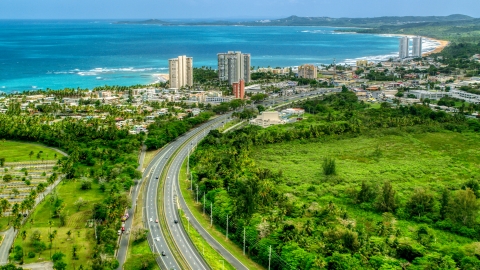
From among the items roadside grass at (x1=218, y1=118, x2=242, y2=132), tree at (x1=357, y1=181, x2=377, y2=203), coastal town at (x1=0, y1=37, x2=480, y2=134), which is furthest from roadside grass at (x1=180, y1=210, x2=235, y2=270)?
roadside grass at (x1=218, y1=118, x2=242, y2=132)

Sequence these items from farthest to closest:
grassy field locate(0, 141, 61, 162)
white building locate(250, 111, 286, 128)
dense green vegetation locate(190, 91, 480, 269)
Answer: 1. white building locate(250, 111, 286, 128)
2. grassy field locate(0, 141, 61, 162)
3. dense green vegetation locate(190, 91, 480, 269)

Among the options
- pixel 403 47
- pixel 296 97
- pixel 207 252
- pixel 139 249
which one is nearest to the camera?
pixel 207 252

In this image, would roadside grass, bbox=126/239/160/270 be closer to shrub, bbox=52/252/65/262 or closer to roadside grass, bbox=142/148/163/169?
shrub, bbox=52/252/65/262

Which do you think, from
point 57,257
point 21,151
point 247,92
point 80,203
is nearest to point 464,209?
point 57,257

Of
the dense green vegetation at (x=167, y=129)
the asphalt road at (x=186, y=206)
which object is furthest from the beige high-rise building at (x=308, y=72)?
the asphalt road at (x=186, y=206)

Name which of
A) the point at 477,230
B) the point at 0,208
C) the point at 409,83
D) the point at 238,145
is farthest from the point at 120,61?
the point at 477,230

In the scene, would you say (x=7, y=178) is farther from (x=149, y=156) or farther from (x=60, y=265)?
(x=60, y=265)

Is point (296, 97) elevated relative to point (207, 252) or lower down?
elevated

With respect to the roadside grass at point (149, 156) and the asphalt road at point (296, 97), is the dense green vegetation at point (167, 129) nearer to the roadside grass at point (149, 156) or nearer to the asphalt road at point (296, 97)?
the roadside grass at point (149, 156)
